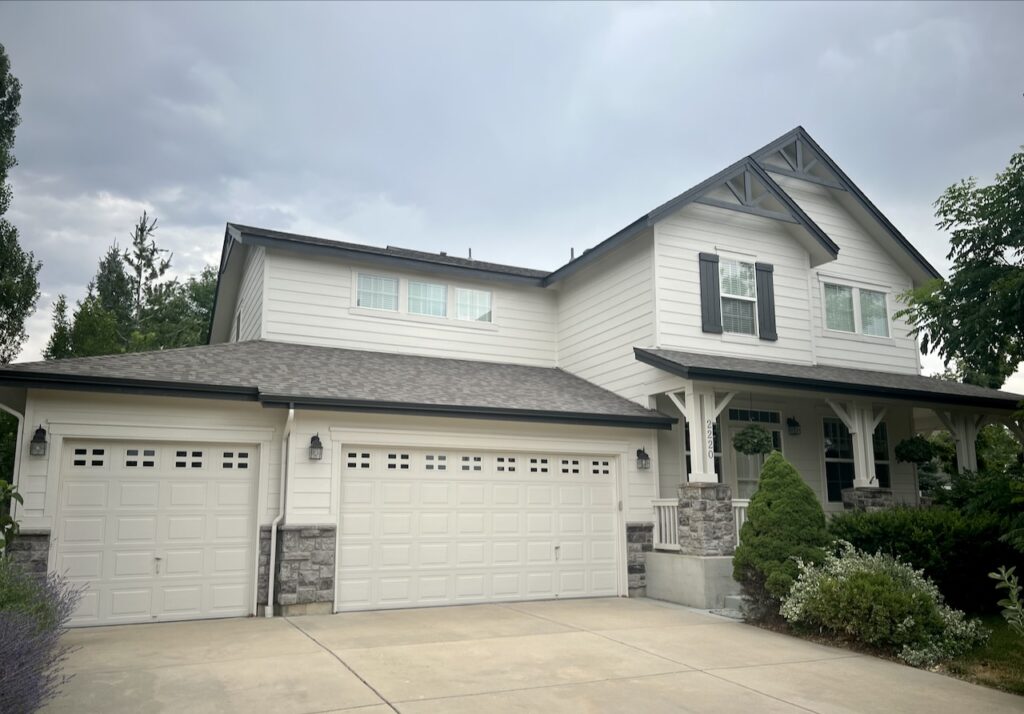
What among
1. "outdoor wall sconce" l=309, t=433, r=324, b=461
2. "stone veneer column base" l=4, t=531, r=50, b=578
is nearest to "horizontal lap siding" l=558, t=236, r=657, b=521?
"outdoor wall sconce" l=309, t=433, r=324, b=461

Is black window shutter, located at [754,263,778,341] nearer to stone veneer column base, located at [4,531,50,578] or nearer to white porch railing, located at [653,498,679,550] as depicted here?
white porch railing, located at [653,498,679,550]

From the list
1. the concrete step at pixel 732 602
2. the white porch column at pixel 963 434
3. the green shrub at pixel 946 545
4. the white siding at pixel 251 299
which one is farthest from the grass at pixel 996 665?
the white siding at pixel 251 299

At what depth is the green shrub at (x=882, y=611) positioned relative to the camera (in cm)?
723

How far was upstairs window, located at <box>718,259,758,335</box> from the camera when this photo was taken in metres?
13.0

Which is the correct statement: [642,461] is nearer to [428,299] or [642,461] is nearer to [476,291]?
[476,291]

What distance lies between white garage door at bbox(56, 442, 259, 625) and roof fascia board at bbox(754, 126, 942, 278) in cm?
1165

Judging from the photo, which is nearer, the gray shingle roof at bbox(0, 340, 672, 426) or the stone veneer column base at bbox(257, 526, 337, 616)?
the gray shingle roof at bbox(0, 340, 672, 426)

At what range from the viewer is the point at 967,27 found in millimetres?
12844

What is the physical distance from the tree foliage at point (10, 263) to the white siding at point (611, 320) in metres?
14.1

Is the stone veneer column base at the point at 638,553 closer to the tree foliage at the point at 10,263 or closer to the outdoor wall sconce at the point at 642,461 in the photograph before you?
the outdoor wall sconce at the point at 642,461

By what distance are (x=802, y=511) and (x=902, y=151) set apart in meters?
9.82

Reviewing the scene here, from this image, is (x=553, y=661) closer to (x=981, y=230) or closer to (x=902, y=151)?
(x=981, y=230)

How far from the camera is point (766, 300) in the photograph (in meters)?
13.3

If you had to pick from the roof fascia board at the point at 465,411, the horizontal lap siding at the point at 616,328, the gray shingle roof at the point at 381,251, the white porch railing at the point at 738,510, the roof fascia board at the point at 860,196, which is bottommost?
the white porch railing at the point at 738,510
